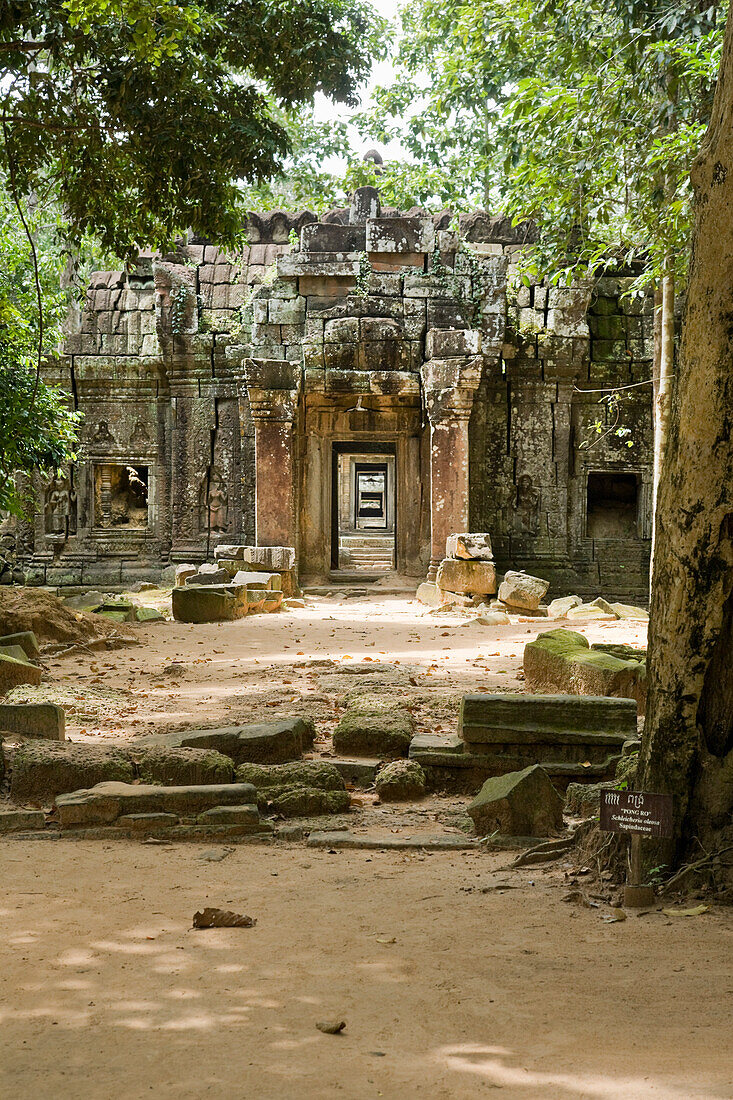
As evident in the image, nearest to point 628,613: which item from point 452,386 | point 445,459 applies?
point 445,459

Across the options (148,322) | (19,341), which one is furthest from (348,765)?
(148,322)

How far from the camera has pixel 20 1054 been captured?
222 centimetres

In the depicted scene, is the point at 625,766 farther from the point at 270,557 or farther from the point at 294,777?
the point at 270,557

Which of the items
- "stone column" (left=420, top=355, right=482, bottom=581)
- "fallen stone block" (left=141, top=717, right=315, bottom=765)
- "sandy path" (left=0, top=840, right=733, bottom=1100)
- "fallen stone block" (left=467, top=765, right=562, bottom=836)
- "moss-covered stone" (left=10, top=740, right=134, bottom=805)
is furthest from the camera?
"stone column" (left=420, top=355, right=482, bottom=581)

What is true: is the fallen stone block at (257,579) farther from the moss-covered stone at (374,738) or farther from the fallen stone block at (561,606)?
the moss-covered stone at (374,738)

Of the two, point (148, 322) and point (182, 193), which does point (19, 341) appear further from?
point (148, 322)

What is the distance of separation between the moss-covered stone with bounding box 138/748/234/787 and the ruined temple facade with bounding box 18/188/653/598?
8741mm

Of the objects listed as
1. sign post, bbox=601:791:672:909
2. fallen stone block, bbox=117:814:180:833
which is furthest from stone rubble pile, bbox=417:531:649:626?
sign post, bbox=601:791:672:909

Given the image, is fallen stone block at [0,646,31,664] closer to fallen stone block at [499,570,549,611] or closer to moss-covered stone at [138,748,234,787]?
moss-covered stone at [138,748,234,787]

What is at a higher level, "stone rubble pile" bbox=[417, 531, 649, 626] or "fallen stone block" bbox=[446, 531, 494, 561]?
"fallen stone block" bbox=[446, 531, 494, 561]

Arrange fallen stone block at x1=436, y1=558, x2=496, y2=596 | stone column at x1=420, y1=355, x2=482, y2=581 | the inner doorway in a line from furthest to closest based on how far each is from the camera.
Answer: the inner doorway, stone column at x1=420, y1=355, x2=482, y2=581, fallen stone block at x1=436, y1=558, x2=496, y2=596

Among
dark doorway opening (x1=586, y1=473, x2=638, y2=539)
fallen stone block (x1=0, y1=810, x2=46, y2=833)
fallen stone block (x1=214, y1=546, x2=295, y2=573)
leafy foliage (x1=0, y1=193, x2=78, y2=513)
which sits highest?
leafy foliage (x1=0, y1=193, x2=78, y2=513)

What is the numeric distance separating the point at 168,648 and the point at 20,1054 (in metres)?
6.95

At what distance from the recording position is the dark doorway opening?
15078 mm
